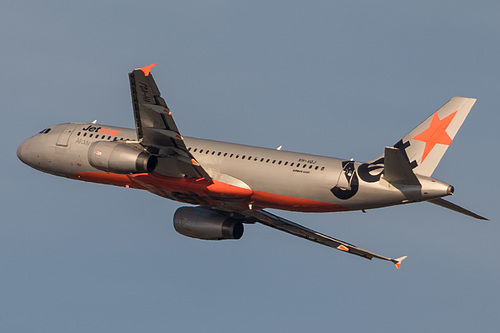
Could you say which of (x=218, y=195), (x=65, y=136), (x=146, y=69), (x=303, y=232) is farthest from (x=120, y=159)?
(x=303, y=232)

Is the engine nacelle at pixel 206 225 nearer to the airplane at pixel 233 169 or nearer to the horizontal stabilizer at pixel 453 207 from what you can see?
the airplane at pixel 233 169

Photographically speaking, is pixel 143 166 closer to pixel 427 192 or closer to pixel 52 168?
pixel 52 168

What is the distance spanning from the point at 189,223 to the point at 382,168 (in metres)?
13.3

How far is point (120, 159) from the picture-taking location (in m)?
54.2

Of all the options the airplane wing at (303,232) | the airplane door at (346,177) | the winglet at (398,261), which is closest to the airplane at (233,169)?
the airplane door at (346,177)

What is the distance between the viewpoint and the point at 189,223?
60500mm

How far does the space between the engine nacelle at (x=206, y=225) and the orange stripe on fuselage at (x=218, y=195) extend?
2142 mm

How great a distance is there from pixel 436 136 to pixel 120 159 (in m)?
16.0

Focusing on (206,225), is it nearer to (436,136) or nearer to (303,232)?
(303,232)

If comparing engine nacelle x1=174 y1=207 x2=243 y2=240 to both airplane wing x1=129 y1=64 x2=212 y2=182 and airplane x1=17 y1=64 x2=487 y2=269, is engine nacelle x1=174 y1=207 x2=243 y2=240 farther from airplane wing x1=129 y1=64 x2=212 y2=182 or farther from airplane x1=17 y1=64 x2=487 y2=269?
airplane wing x1=129 y1=64 x2=212 y2=182

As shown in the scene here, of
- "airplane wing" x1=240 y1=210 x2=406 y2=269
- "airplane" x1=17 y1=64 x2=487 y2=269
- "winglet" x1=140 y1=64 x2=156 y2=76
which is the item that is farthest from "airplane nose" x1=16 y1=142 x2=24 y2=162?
"winglet" x1=140 y1=64 x2=156 y2=76

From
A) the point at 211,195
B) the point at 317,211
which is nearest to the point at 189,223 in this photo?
the point at 211,195

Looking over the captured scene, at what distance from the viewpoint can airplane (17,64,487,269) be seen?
5166cm

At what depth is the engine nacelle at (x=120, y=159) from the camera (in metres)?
54.1
